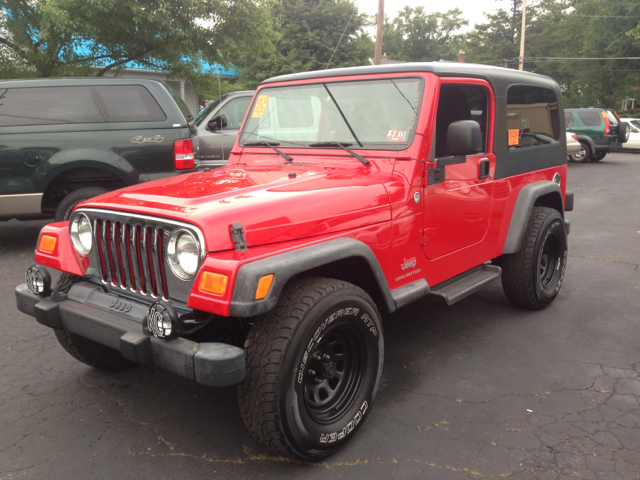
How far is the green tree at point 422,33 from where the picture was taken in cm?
7506

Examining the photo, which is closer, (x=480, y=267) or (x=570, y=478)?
(x=570, y=478)

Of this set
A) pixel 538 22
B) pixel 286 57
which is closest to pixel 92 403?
pixel 286 57

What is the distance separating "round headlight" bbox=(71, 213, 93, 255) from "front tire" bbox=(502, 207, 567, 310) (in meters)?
3.25

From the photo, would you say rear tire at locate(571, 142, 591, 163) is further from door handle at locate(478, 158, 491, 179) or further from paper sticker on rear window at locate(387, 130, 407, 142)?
paper sticker on rear window at locate(387, 130, 407, 142)

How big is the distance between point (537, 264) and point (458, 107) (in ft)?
5.19

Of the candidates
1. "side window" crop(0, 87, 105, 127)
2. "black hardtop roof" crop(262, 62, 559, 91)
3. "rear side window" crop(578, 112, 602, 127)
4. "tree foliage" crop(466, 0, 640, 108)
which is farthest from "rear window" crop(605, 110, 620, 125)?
"side window" crop(0, 87, 105, 127)

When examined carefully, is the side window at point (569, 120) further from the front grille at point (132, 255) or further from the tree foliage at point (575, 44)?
the front grille at point (132, 255)

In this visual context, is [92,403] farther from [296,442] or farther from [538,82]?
[538,82]

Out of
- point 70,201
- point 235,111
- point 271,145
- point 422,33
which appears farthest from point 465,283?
point 422,33

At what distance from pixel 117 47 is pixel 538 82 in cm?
956

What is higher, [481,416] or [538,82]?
[538,82]

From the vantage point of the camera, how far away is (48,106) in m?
6.40

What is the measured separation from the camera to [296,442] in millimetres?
2516

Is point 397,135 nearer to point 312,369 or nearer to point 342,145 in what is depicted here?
point 342,145
